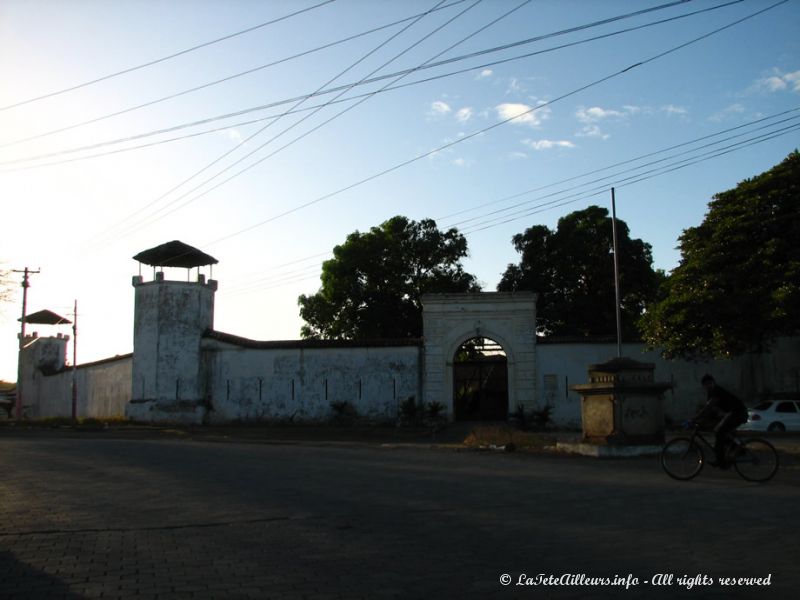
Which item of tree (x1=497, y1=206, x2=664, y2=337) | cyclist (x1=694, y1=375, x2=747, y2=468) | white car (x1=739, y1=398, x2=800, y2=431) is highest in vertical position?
tree (x1=497, y1=206, x2=664, y2=337)

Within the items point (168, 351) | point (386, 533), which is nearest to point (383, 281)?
point (168, 351)

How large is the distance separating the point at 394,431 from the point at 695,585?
950 inches

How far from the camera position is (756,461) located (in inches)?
407

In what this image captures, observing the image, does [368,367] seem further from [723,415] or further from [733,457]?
[733,457]

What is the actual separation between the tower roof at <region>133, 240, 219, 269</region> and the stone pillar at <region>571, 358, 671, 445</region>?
2292 centimetres

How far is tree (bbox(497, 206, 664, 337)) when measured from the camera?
3916cm

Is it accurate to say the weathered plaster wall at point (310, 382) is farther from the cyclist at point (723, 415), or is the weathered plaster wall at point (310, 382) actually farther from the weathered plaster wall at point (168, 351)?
the cyclist at point (723, 415)

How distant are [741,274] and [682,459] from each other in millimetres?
12902

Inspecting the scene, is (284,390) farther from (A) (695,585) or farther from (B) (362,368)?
(A) (695,585)

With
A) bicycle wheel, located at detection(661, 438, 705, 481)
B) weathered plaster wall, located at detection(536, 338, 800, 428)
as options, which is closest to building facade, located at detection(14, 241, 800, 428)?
weathered plaster wall, located at detection(536, 338, 800, 428)

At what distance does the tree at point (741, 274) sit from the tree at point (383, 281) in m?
19.5

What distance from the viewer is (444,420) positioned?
97.8 ft

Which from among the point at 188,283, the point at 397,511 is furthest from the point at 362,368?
the point at 397,511

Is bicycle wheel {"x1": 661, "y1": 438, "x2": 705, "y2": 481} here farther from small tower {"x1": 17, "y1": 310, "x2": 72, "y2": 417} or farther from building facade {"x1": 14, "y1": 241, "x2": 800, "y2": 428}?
small tower {"x1": 17, "y1": 310, "x2": 72, "y2": 417}
